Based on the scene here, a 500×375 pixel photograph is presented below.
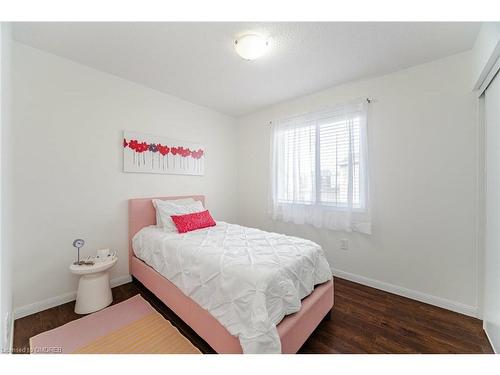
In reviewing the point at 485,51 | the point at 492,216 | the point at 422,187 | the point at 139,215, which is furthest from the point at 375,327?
the point at 139,215

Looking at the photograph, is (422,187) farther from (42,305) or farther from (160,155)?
(42,305)

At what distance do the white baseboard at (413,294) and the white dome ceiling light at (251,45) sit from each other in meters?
2.70

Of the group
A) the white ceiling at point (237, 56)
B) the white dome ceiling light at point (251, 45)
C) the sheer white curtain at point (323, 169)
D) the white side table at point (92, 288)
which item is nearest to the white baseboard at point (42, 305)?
the white side table at point (92, 288)

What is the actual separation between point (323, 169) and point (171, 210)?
6.80 ft

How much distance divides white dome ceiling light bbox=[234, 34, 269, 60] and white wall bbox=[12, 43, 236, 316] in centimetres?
155

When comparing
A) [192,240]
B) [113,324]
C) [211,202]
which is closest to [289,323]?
[192,240]

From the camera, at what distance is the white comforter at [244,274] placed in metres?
1.15

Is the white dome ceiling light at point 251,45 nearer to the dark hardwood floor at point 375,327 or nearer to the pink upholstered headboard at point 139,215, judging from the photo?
the pink upholstered headboard at point 139,215

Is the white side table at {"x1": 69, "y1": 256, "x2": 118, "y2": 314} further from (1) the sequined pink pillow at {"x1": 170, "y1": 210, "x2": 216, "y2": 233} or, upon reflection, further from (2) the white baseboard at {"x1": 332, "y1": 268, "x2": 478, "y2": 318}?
(2) the white baseboard at {"x1": 332, "y1": 268, "x2": 478, "y2": 318}

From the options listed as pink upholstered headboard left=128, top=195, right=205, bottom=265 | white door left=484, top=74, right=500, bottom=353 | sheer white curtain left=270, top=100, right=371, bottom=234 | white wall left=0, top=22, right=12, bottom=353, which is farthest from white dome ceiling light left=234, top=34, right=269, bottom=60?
pink upholstered headboard left=128, top=195, right=205, bottom=265

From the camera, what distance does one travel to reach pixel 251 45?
1670mm

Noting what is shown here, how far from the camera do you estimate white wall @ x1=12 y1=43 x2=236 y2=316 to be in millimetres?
1794
